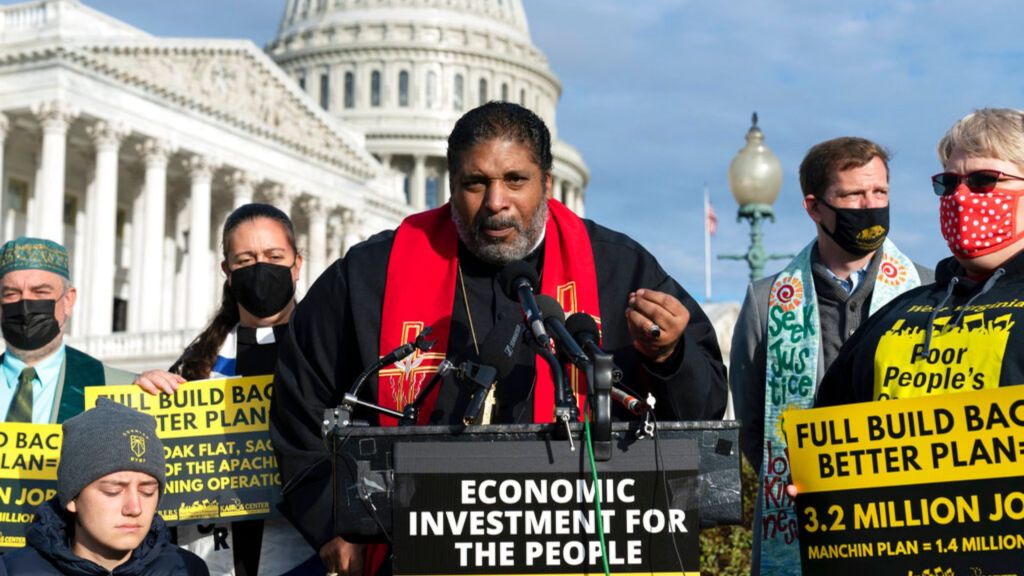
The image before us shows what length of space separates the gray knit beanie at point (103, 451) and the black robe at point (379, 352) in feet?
1.74

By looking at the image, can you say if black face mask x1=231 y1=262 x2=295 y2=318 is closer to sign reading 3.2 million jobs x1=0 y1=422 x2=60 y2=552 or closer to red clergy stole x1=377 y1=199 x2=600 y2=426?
sign reading 3.2 million jobs x1=0 y1=422 x2=60 y2=552

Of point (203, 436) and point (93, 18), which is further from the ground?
point (93, 18)

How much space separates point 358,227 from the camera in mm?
61219

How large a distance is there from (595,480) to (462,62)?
316 ft

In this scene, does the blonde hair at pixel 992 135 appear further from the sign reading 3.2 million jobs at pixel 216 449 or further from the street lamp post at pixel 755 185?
the street lamp post at pixel 755 185

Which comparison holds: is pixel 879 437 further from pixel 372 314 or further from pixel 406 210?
pixel 406 210

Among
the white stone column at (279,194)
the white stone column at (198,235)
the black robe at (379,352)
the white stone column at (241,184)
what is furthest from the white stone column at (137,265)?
the black robe at (379,352)

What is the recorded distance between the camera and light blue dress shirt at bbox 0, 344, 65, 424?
635 cm

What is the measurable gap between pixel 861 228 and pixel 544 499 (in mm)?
2731

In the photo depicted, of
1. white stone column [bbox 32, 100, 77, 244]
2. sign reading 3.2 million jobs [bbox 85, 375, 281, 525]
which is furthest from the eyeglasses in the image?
white stone column [bbox 32, 100, 77, 244]

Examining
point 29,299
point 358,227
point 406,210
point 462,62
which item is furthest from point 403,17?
point 29,299

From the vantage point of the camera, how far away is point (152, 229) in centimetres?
4834

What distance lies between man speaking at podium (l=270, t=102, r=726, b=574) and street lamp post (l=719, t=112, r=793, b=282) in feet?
26.2

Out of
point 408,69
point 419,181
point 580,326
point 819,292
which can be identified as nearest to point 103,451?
point 580,326
